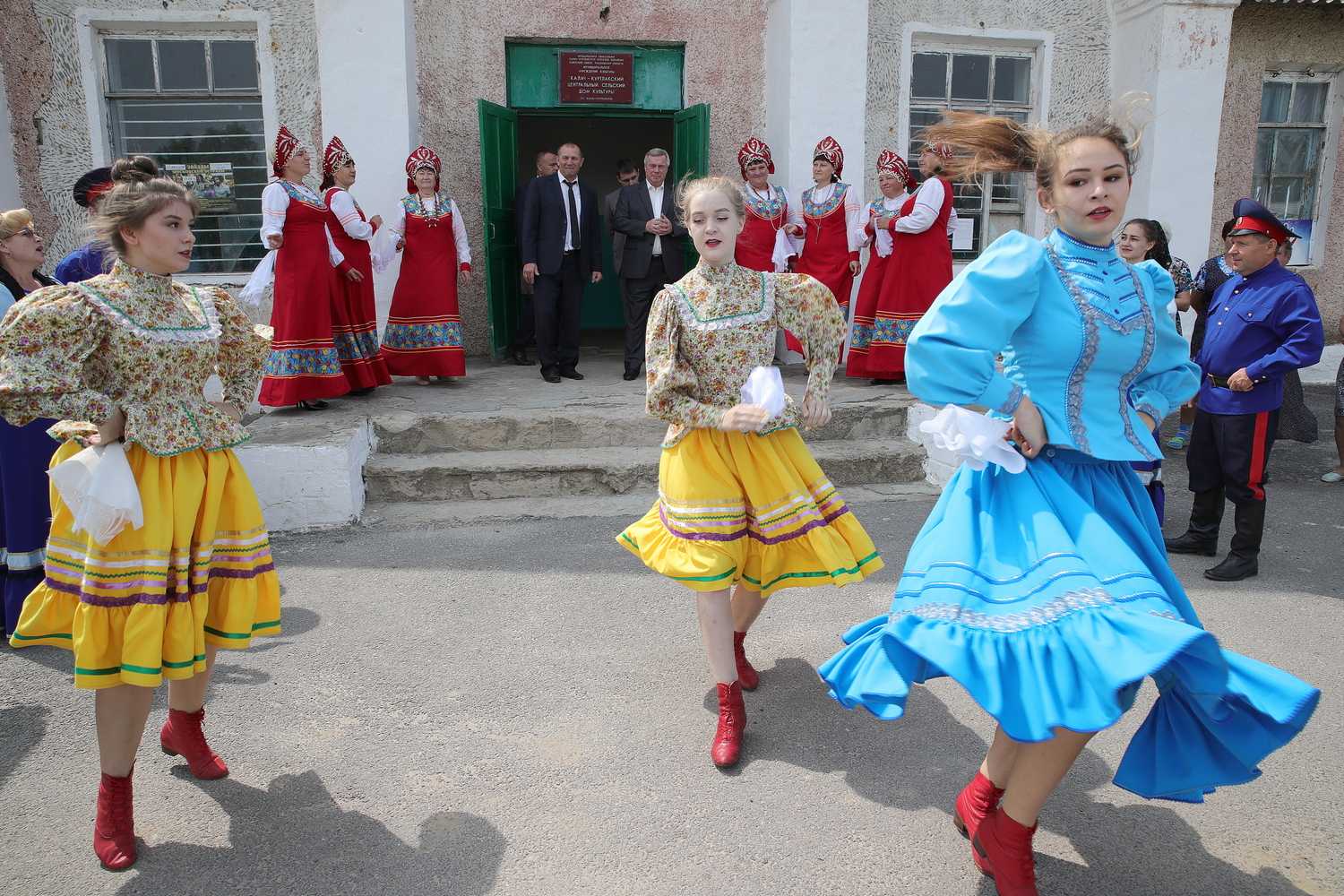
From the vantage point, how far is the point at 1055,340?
6.93 ft

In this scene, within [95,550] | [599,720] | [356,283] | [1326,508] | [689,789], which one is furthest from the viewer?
[356,283]

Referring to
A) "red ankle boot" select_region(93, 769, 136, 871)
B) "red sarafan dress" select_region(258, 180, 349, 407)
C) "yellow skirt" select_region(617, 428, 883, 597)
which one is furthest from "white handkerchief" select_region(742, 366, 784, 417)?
"red sarafan dress" select_region(258, 180, 349, 407)

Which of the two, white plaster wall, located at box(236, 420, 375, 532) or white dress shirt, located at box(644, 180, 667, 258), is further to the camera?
white dress shirt, located at box(644, 180, 667, 258)

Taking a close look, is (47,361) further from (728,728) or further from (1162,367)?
(1162,367)

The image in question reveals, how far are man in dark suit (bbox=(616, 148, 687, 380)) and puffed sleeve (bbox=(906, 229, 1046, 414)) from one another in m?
5.68

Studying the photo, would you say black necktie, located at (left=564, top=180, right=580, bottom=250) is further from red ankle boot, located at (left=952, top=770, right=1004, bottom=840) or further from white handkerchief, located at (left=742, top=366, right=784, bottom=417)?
red ankle boot, located at (left=952, top=770, right=1004, bottom=840)

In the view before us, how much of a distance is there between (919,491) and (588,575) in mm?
2393

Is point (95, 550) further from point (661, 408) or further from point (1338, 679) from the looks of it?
point (1338, 679)

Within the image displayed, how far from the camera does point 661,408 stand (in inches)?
113

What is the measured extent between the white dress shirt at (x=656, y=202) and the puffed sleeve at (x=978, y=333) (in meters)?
5.80

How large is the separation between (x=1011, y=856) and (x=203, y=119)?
336 inches

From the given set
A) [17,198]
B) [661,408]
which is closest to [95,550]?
[661,408]

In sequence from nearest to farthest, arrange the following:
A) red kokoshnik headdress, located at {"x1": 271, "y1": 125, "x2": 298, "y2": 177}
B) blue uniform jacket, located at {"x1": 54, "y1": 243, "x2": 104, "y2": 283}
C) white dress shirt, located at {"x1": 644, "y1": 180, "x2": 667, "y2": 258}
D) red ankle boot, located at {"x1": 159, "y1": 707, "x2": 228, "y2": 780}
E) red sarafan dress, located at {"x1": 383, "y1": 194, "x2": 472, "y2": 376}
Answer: red ankle boot, located at {"x1": 159, "y1": 707, "x2": 228, "y2": 780}, blue uniform jacket, located at {"x1": 54, "y1": 243, "x2": 104, "y2": 283}, red kokoshnik headdress, located at {"x1": 271, "y1": 125, "x2": 298, "y2": 177}, red sarafan dress, located at {"x1": 383, "y1": 194, "x2": 472, "y2": 376}, white dress shirt, located at {"x1": 644, "y1": 180, "x2": 667, "y2": 258}

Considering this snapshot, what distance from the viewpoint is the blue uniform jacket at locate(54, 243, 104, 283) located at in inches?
163
